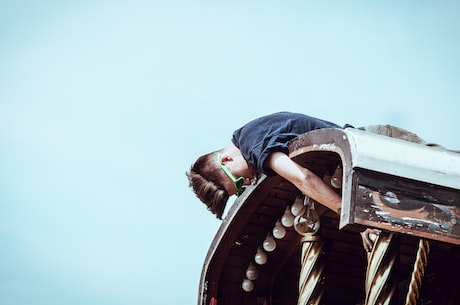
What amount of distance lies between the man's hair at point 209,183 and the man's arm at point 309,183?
0.71 metres

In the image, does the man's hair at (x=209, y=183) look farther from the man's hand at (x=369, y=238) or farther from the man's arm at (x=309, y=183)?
the man's hand at (x=369, y=238)

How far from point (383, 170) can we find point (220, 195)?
59.7 inches

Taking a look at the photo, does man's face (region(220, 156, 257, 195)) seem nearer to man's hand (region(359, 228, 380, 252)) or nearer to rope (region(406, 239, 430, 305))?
man's hand (region(359, 228, 380, 252))

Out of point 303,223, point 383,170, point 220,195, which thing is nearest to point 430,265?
point 303,223

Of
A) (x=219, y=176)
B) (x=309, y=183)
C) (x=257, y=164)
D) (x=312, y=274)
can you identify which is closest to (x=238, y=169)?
(x=219, y=176)

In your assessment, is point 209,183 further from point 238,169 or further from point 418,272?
point 418,272

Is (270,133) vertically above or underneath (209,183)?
above

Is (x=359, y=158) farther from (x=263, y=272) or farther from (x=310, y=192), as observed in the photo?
(x=263, y=272)

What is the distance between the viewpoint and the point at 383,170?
10.6 ft

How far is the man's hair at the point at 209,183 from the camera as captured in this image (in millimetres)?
4566

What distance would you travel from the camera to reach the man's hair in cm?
457

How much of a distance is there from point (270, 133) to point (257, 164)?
0.60ft

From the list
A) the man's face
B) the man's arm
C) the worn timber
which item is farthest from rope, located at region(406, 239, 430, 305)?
the man's face

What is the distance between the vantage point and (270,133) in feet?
13.4
